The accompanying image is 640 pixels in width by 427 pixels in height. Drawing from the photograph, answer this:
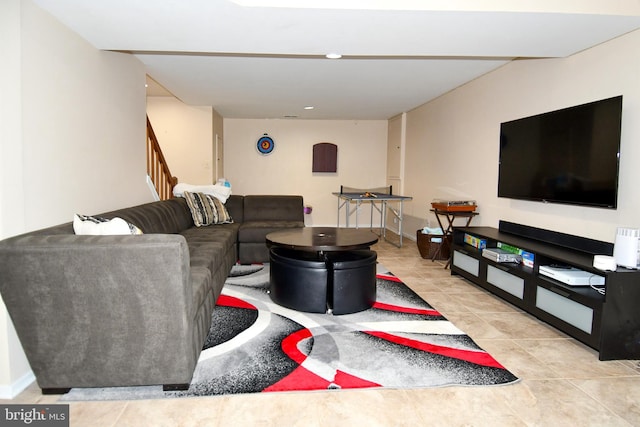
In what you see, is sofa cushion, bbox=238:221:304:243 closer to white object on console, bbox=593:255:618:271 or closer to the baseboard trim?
the baseboard trim

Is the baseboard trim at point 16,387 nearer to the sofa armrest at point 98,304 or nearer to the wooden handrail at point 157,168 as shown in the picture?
the sofa armrest at point 98,304

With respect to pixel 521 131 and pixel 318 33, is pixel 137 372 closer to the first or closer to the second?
pixel 318 33

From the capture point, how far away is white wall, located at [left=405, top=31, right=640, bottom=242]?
8.75 feet

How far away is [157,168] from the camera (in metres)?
5.01

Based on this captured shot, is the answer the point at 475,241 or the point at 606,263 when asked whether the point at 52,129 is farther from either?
the point at 475,241

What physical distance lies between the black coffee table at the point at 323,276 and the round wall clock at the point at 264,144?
196 inches

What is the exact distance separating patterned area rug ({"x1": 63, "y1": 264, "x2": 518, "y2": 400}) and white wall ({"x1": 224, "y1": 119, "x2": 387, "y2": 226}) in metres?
4.95

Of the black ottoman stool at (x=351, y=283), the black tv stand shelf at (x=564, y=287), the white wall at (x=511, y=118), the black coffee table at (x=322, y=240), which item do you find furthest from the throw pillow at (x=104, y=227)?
the white wall at (x=511, y=118)

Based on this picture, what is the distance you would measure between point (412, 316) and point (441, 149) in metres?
3.23

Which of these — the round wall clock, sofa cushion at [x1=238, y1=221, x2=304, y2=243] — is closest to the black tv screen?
sofa cushion at [x1=238, y1=221, x2=304, y2=243]

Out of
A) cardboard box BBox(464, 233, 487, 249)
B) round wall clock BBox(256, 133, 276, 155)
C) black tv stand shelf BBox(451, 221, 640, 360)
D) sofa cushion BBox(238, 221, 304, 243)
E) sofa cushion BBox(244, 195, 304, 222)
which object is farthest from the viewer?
round wall clock BBox(256, 133, 276, 155)

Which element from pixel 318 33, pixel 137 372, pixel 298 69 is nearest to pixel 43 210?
pixel 137 372

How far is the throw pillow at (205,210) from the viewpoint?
466 centimetres

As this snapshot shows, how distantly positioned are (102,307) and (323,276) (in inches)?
60.5
